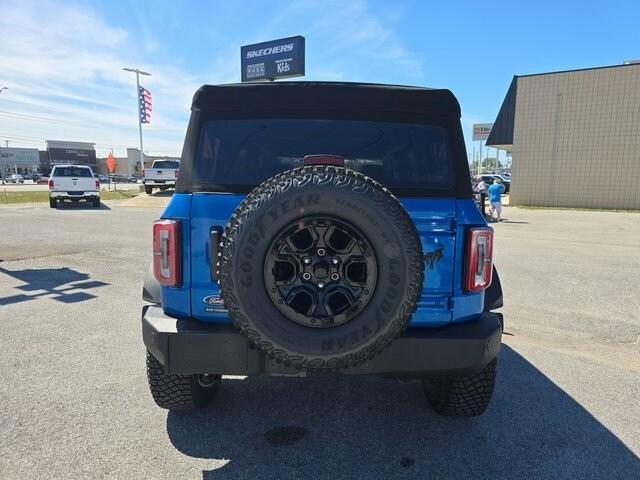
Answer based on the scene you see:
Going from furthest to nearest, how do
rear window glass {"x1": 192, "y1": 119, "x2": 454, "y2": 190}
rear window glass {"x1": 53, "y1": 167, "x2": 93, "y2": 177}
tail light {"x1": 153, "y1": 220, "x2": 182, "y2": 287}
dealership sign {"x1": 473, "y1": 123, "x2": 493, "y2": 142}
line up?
dealership sign {"x1": 473, "y1": 123, "x2": 493, "y2": 142} → rear window glass {"x1": 53, "y1": 167, "x2": 93, "y2": 177} → rear window glass {"x1": 192, "y1": 119, "x2": 454, "y2": 190} → tail light {"x1": 153, "y1": 220, "x2": 182, "y2": 287}

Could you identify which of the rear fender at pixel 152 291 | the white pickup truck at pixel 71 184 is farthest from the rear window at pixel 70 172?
the rear fender at pixel 152 291

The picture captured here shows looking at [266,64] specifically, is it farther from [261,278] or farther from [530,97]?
[261,278]

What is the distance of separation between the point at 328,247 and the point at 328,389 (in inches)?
65.3

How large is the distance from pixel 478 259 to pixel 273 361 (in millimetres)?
1212

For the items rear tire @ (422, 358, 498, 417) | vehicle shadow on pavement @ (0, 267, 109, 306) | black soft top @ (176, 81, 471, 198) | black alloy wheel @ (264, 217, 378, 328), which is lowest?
vehicle shadow on pavement @ (0, 267, 109, 306)

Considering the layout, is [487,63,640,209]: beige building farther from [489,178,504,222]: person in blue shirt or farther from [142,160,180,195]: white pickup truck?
[142,160,180,195]: white pickup truck

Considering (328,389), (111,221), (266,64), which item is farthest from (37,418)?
(266,64)

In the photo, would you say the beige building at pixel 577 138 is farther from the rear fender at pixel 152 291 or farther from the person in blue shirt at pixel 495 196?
the rear fender at pixel 152 291

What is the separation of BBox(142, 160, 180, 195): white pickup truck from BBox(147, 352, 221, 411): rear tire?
2702 centimetres

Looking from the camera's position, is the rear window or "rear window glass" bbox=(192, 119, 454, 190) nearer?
"rear window glass" bbox=(192, 119, 454, 190)

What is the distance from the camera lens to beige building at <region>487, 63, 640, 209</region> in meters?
Answer: 21.1

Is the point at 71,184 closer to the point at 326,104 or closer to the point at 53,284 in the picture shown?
the point at 53,284

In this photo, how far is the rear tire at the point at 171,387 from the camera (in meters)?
2.82

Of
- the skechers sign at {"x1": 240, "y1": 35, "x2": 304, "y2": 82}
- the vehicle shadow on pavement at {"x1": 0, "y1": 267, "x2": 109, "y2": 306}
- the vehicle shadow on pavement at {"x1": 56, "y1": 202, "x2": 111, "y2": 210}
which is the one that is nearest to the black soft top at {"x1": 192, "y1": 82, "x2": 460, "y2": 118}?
the vehicle shadow on pavement at {"x1": 0, "y1": 267, "x2": 109, "y2": 306}
